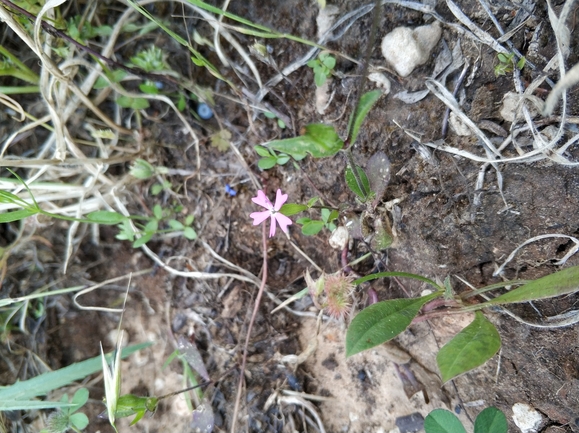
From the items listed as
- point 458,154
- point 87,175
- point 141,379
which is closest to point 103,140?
point 87,175

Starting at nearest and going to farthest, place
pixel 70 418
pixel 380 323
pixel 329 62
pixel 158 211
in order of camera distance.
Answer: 1. pixel 380 323
2. pixel 329 62
3. pixel 70 418
4. pixel 158 211

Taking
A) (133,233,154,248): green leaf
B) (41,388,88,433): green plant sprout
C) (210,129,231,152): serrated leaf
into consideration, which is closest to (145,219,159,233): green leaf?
(133,233,154,248): green leaf

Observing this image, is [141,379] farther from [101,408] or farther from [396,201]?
[396,201]

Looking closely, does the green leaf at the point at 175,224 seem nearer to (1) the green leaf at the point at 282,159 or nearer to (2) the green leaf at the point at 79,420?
(1) the green leaf at the point at 282,159

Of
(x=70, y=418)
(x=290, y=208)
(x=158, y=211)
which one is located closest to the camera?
(x=290, y=208)

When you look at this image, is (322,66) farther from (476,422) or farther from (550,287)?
(476,422)

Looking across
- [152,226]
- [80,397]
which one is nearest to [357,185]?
[152,226]

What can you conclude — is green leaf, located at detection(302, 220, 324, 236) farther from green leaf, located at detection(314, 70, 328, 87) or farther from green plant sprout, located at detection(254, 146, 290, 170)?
green leaf, located at detection(314, 70, 328, 87)
